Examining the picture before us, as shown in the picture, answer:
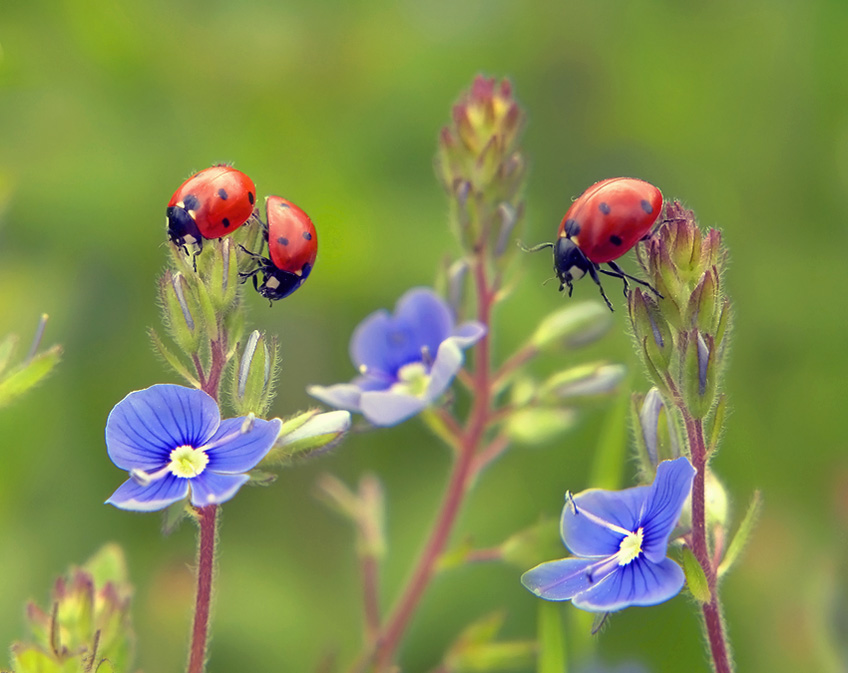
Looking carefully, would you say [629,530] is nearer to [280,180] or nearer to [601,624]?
[601,624]

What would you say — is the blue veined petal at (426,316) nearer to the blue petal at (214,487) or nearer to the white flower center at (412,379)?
the white flower center at (412,379)

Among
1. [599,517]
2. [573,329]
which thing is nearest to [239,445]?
[599,517]

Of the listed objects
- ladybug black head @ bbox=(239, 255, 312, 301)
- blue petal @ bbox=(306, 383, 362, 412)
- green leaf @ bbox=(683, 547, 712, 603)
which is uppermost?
ladybug black head @ bbox=(239, 255, 312, 301)

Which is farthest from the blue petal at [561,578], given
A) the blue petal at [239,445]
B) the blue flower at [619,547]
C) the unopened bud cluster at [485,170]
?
the unopened bud cluster at [485,170]

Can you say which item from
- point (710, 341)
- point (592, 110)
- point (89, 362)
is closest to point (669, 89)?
point (592, 110)

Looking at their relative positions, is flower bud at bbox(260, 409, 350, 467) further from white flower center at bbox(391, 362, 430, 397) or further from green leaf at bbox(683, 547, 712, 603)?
white flower center at bbox(391, 362, 430, 397)

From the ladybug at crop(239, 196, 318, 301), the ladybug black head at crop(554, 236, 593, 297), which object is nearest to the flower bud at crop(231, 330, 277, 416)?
the ladybug at crop(239, 196, 318, 301)
